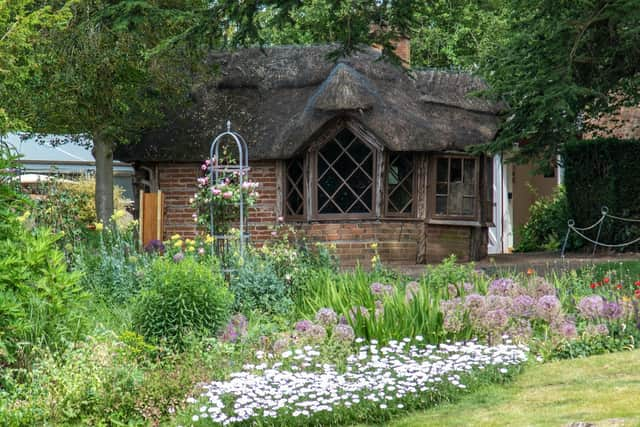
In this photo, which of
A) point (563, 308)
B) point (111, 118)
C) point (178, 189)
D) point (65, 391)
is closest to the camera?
point (65, 391)

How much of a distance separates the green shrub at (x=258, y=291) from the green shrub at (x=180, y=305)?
162 centimetres

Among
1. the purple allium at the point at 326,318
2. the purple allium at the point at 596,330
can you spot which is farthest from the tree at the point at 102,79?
the purple allium at the point at 596,330

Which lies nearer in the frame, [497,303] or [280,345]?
[280,345]

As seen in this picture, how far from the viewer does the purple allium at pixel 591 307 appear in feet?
31.7

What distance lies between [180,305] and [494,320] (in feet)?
9.34

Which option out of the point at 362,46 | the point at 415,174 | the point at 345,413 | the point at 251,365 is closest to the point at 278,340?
the point at 251,365

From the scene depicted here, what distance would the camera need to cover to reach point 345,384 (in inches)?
299

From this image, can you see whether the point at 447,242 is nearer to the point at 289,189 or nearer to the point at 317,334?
the point at 289,189

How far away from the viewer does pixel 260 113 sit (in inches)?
828

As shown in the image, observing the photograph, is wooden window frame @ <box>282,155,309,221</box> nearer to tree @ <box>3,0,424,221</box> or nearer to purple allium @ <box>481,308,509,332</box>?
tree @ <box>3,0,424,221</box>

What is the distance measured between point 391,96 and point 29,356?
1321 centimetres

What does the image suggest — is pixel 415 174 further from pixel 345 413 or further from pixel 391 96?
pixel 345 413

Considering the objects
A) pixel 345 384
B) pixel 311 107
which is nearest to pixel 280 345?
pixel 345 384

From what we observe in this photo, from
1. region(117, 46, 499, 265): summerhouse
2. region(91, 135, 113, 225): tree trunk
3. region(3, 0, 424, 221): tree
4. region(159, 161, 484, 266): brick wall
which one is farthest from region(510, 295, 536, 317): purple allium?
region(91, 135, 113, 225): tree trunk
